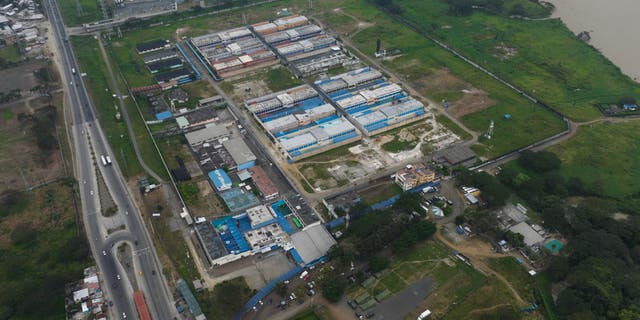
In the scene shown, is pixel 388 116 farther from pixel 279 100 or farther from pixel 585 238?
pixel 585 238

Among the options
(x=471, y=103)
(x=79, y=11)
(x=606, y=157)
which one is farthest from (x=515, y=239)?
(x=79, y=11)

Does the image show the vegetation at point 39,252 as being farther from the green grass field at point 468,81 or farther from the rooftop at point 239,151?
the green grass field at point 468,81

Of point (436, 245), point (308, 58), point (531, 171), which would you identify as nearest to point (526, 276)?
point (436, 245)

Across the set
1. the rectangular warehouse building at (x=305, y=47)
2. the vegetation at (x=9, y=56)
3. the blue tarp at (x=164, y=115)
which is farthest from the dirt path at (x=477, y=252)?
the vegetation at (x=9, y=56)

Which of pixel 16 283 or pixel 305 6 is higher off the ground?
pixel 305 6

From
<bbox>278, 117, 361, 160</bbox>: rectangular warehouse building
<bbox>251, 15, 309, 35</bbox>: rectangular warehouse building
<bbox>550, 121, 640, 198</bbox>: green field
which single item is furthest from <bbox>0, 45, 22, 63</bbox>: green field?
<bbox>550, 121, 640, 198</bbox>: green field

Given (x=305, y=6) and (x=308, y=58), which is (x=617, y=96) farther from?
(x=305, y=6)

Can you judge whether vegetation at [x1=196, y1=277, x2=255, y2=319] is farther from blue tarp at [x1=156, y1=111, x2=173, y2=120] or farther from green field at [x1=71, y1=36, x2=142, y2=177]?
blue tarp at [x1=156, y1=111, x2=173, y2=120]
